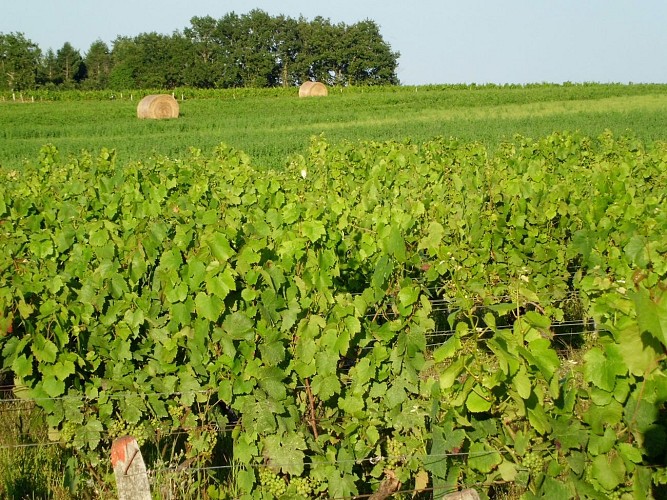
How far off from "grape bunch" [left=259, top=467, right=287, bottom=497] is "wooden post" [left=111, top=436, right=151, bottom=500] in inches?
21.1

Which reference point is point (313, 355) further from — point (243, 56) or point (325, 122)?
point (243, 56)

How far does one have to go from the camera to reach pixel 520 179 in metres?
6.31

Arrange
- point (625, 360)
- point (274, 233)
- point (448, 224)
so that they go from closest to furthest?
point (625, 360)
point (274, 233)
point (448, 224)

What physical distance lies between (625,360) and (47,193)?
5108mm

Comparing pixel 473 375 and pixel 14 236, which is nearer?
pixel 473 375

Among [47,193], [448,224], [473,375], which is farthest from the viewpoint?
[47,193]

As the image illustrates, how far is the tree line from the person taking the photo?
94188 millimetres

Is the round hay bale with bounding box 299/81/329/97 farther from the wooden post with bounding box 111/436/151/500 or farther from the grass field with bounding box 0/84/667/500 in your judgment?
the wooden post with bounding box 111/436/151/500

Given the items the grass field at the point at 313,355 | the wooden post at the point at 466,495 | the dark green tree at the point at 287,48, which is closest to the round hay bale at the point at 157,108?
the grass field at the point at 313,355

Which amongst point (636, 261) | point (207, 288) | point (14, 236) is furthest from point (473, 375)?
point (14, 236)

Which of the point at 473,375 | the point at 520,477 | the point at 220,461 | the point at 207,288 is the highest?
the point at 207,288

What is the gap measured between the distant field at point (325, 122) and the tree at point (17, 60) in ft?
160

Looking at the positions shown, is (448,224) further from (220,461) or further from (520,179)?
(220,461)

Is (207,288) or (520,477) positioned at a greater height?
(207,288)
